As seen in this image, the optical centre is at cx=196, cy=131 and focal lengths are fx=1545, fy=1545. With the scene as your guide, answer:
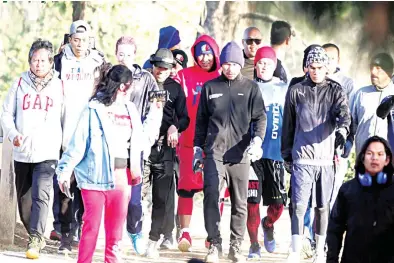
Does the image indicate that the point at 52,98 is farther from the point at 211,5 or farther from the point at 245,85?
the point at 211,5

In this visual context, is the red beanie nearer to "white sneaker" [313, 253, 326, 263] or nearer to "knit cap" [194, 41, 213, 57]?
"knit cap" [194, 41, 213, 57]

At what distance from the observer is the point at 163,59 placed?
16.5 m

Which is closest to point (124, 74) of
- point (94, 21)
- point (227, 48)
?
point (227, 48)

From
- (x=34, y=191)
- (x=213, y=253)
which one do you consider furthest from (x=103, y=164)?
(x=213, y=253)

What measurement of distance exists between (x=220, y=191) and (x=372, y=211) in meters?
4.01

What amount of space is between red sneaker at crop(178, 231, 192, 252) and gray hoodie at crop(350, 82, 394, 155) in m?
2.09

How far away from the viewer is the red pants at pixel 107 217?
13.8 meters

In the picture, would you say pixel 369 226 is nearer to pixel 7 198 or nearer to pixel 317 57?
pixel 317 57

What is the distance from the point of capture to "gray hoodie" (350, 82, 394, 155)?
Answer: 16797mm

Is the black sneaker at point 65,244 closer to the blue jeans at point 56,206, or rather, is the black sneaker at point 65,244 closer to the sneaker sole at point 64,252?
the sneaker sole at point 64,252

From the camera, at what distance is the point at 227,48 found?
16.0 meters

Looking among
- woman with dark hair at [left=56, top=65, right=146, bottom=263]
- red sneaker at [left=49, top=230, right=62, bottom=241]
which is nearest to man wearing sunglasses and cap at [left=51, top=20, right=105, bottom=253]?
red sneaker at [left=49, top=230, right=62, bottom=241]

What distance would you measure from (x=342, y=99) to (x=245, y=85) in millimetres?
1017

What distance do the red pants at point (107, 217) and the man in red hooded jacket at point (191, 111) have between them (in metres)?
2.92
